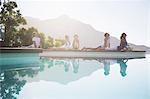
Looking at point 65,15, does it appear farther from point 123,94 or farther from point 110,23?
point 123,94

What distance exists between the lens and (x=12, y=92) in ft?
11.1

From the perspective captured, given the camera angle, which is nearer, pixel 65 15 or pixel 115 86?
pixel 115 86

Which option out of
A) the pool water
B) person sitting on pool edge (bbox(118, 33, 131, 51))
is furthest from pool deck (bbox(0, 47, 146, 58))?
the pool water

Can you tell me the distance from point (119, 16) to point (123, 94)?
6.06m

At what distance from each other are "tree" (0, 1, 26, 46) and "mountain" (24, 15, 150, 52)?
29 centimetres

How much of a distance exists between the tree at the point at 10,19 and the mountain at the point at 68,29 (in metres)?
0.29

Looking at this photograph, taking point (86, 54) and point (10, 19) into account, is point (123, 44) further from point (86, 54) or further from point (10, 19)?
point (10, 19)

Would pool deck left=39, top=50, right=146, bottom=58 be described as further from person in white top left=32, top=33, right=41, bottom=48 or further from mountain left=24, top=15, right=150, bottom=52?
mountain left=24, top=15, right=150, bottom=52

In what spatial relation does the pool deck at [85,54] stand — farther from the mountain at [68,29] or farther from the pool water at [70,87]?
the pool water at [70,87]

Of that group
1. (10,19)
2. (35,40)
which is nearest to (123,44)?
(35,40)

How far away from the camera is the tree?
27.3ft

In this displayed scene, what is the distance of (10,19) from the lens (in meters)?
8.42

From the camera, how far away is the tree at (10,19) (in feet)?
27.3

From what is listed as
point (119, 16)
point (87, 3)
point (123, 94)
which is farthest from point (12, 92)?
point (119, 16)
